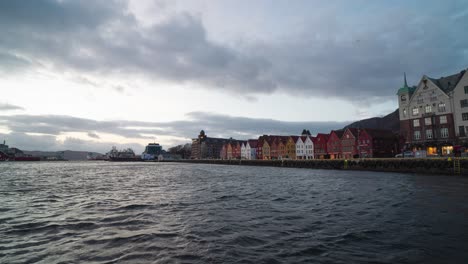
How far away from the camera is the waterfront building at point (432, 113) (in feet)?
215

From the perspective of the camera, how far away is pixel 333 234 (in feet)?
41.0

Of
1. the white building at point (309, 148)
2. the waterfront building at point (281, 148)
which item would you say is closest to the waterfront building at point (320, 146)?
the white building at point (309, 148)

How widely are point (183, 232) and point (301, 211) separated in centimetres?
877

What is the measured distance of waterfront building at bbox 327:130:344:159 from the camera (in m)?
109

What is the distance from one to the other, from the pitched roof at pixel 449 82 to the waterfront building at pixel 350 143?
33.1m

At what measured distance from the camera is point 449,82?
229 ft

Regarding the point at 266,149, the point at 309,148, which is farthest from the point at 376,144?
the point at 266,149

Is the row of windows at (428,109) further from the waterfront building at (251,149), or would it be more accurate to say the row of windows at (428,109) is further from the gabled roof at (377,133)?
the waterfront building at (251,149)

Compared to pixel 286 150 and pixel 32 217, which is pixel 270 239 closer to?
pixel 32 217

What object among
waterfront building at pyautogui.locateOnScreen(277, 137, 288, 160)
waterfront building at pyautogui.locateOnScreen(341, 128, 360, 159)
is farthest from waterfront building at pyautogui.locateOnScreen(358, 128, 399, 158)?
waterfront building at pyautogui.locateOnScreen(277, 137, 288, 160)

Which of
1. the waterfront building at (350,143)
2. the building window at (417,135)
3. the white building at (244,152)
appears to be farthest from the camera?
the white building at (244,152)

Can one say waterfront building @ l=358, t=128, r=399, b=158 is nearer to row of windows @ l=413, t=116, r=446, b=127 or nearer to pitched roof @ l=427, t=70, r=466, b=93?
row of windows @ l=413, t=116, r=446, b=127

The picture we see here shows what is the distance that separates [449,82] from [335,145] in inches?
1846

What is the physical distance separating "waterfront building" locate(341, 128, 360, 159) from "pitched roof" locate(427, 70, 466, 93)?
33.1m
